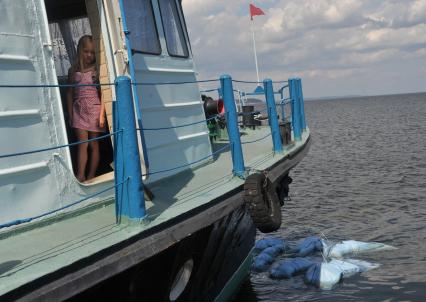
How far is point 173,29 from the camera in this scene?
237 inches

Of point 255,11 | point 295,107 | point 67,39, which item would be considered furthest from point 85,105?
point 255,11

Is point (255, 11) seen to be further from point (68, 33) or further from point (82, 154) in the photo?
point (82, 154)

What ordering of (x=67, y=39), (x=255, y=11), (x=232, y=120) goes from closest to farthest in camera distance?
(x=232, y=120)
(x=67, y=39)
(x=255, y=11)

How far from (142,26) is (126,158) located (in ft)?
7.40

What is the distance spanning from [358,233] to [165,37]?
872 centimetres

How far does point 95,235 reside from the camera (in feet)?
11.0

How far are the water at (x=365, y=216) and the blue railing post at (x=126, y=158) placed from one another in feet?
20.7

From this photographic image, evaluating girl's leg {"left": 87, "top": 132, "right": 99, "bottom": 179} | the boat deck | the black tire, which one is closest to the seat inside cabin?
girl's leg {"left": 87, "top": 132, "right": 99, "bottom": 179}

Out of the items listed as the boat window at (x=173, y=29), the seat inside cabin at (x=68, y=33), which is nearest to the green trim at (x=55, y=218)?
the seat inside cabin at (x=68, y=33)

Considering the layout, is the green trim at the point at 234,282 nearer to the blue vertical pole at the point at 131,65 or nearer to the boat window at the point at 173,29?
the blue vertical pole at the point at 131,65

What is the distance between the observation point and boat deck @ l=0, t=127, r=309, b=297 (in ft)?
9.23

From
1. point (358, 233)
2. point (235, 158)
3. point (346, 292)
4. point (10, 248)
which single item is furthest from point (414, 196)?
point (10, 248)

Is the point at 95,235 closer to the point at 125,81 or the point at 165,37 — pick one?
the point at 125,81

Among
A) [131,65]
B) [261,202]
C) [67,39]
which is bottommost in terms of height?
[261,202]
